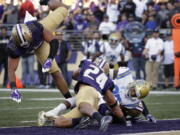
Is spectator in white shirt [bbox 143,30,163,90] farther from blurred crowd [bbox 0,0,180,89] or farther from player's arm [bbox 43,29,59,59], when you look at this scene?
player's arm [bbox 43,29,59,59]

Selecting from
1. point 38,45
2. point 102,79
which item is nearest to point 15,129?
point 102,79

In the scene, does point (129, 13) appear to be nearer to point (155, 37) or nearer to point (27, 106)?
point (155, 37)

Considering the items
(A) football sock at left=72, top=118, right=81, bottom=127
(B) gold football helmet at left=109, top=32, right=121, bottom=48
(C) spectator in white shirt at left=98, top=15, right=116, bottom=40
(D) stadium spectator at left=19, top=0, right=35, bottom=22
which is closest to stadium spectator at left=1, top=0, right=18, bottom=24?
(D) stadium spectator at left=19, top=0, right=35, bottom=22

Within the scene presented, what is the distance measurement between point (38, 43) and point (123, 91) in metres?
1.37

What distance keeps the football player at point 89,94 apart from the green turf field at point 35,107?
100cm

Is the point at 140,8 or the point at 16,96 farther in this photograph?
the point at 140,8

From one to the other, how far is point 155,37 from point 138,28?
0.67 m

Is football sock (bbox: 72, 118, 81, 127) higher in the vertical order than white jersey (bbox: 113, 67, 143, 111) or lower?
lower

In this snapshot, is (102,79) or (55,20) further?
(55,20)

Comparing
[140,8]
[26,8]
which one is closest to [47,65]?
[26,8]

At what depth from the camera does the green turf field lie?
9602mm

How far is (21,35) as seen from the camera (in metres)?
8.70

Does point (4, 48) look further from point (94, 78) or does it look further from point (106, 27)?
point (94, 78)

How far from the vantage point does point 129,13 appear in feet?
64.8
